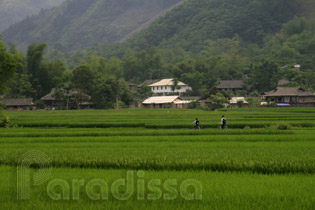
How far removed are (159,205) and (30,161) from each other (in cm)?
718

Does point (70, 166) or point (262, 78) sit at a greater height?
point (262, 78)

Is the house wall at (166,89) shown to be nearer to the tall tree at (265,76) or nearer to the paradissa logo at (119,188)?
the tall tree at (265,76)

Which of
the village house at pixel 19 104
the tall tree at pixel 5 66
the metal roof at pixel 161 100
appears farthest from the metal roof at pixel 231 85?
the tall tree at pixel 5 66

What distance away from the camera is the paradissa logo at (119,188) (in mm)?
8297

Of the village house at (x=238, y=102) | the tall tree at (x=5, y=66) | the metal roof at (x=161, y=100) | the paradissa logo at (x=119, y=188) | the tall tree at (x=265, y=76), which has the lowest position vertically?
the paradissa logo at (x=119, y=188)

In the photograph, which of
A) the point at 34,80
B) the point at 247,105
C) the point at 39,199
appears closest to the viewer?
the point at 39,199

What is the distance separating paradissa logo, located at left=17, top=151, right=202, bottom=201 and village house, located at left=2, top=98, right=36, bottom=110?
79728 millimetres

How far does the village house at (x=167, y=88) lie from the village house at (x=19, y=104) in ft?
121

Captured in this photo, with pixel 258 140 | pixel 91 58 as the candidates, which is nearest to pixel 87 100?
pixel 91 58

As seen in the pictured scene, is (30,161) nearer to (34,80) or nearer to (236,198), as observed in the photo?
(236,198)

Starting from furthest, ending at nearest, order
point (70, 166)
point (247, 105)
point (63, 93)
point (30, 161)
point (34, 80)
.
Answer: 1. point (34, 80)
2. point (63, 93)
3. point (247, 105)
4. point (30, 161)
5. point (70, 166)

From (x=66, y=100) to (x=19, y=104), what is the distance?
12.1 m

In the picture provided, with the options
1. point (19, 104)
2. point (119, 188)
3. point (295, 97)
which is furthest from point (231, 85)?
point (119, 188)

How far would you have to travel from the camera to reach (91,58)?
4619 inches
